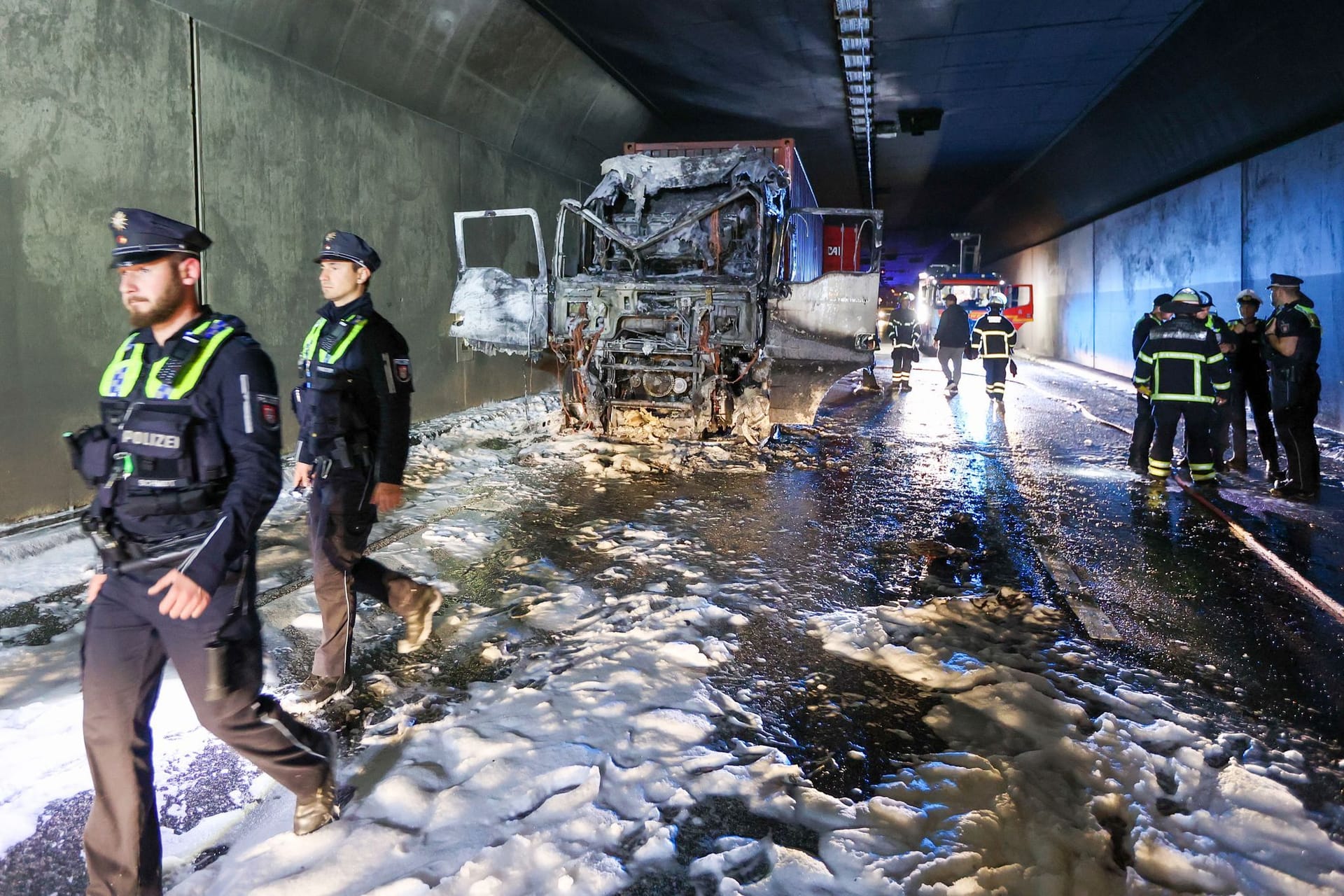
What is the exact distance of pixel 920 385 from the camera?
1706cm

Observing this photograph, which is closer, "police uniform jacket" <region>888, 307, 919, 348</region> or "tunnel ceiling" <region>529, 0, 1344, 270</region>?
"tunnel ceiling" <region>529, 0, 1344, 270</region>

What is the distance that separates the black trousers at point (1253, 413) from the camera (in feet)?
25.2

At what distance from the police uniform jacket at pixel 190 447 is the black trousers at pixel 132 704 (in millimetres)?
121

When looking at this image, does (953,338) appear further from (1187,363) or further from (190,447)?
(190,447)

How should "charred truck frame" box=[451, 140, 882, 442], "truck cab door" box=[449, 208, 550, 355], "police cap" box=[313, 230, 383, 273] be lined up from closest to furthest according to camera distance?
"police cap" box=[313, 230, 383, 273], "charred truck frame" box=[451, 140, 882, 442], "truck cab door" box=[449, 208, 550, 355]

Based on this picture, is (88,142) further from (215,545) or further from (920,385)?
(920,385)

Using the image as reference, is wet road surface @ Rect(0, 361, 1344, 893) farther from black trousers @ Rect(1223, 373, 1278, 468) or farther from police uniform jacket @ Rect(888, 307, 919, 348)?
police uniform jacket @ Rect(888, 307, 919, 348)

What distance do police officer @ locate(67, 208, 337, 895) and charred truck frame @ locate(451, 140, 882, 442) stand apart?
245 inches

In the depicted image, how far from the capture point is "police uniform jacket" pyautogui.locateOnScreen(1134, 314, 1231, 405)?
23.1ft

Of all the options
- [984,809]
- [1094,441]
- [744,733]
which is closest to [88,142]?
[744,733]

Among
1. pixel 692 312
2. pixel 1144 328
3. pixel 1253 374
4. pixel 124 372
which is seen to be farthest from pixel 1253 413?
pixel 124 372

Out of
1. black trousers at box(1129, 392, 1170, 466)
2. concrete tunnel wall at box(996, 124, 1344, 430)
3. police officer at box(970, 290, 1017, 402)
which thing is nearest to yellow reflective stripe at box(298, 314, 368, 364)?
black trousers at box(1129, 392, 1170, 466)

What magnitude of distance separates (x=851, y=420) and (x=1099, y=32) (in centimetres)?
599

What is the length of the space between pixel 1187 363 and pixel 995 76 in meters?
8.10
